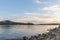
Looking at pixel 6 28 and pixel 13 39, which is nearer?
pixel 6 28

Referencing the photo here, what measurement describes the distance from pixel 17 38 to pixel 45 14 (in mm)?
929

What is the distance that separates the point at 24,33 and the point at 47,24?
612mm

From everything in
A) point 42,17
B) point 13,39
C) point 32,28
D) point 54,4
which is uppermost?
point 54,4

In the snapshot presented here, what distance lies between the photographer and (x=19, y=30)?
11.2 feet

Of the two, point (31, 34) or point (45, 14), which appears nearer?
point (45, 14)

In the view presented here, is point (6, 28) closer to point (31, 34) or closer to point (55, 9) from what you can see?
point (31, 34)

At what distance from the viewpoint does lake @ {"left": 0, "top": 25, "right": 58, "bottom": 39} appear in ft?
10.6

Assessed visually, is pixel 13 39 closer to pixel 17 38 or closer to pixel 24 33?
pixel 17 38

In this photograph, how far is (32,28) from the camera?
334 centimetres

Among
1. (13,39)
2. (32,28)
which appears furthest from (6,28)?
(32,28)

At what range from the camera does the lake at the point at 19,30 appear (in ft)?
10.6

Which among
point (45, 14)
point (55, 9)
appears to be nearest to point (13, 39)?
point (45, 14)

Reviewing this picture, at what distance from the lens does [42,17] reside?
10.7ft

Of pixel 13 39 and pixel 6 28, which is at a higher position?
pixel 6 28
